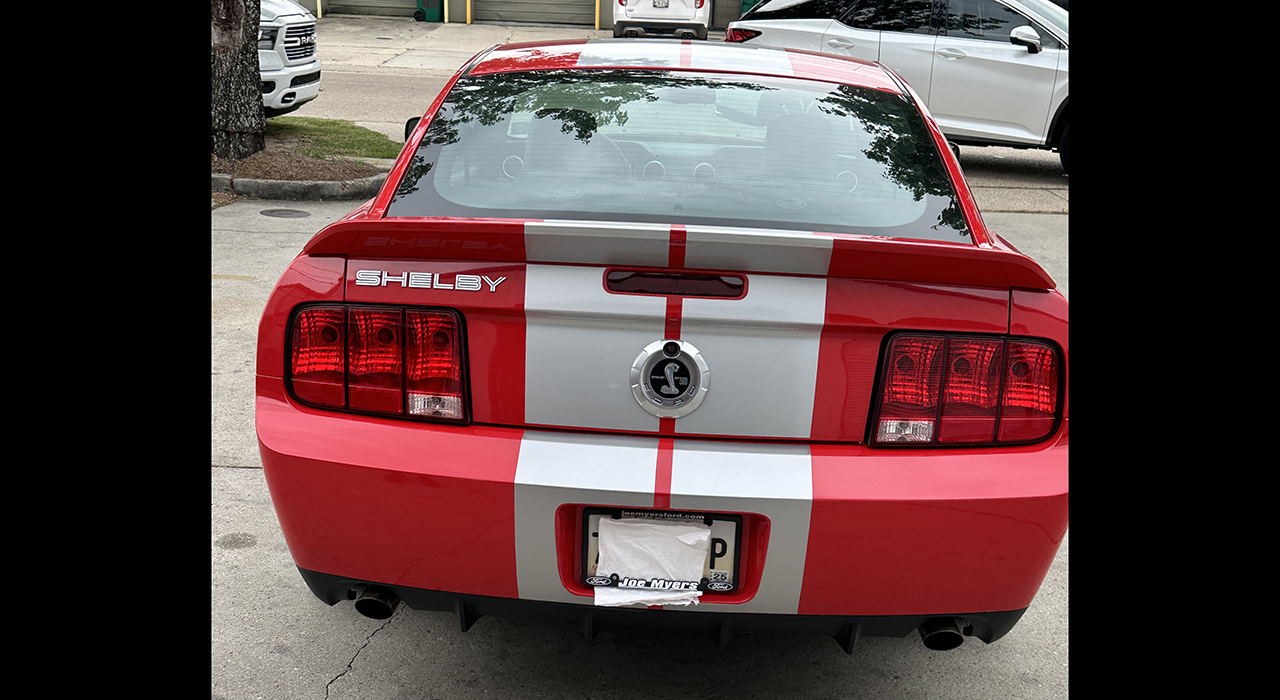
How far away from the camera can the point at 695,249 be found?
221 cm

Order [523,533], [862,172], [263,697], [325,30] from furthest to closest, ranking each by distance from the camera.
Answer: [325,30] → [862,172] → [263,697] → [523,533]

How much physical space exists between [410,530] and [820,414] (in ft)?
2.98

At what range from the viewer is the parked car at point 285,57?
10336mm

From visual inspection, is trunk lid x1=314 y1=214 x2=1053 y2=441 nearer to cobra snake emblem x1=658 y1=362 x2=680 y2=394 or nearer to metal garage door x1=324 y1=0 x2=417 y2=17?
cobra snake emblem x1=658 y1=362 x2=680 y2=394

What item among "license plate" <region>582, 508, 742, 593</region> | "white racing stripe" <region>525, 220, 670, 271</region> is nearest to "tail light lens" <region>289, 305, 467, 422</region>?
"white racing stripe" <region>525, 220, 670, 271</region>

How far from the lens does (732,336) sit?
2254mm

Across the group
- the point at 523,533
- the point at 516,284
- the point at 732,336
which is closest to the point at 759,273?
the point at 732,336

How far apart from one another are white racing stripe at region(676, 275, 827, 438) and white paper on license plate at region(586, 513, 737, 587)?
204mm

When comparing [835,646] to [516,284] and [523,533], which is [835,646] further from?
[516,284]

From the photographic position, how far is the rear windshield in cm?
271

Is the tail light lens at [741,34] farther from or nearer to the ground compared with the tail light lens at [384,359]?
farther from the ground

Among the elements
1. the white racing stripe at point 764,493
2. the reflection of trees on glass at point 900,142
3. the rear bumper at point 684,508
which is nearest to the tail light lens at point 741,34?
the reflection of trees on glass at point 900,142

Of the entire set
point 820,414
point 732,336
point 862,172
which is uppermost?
point 862,172

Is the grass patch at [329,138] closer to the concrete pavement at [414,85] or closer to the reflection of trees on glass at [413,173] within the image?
the concrete pavement at [414,85]
